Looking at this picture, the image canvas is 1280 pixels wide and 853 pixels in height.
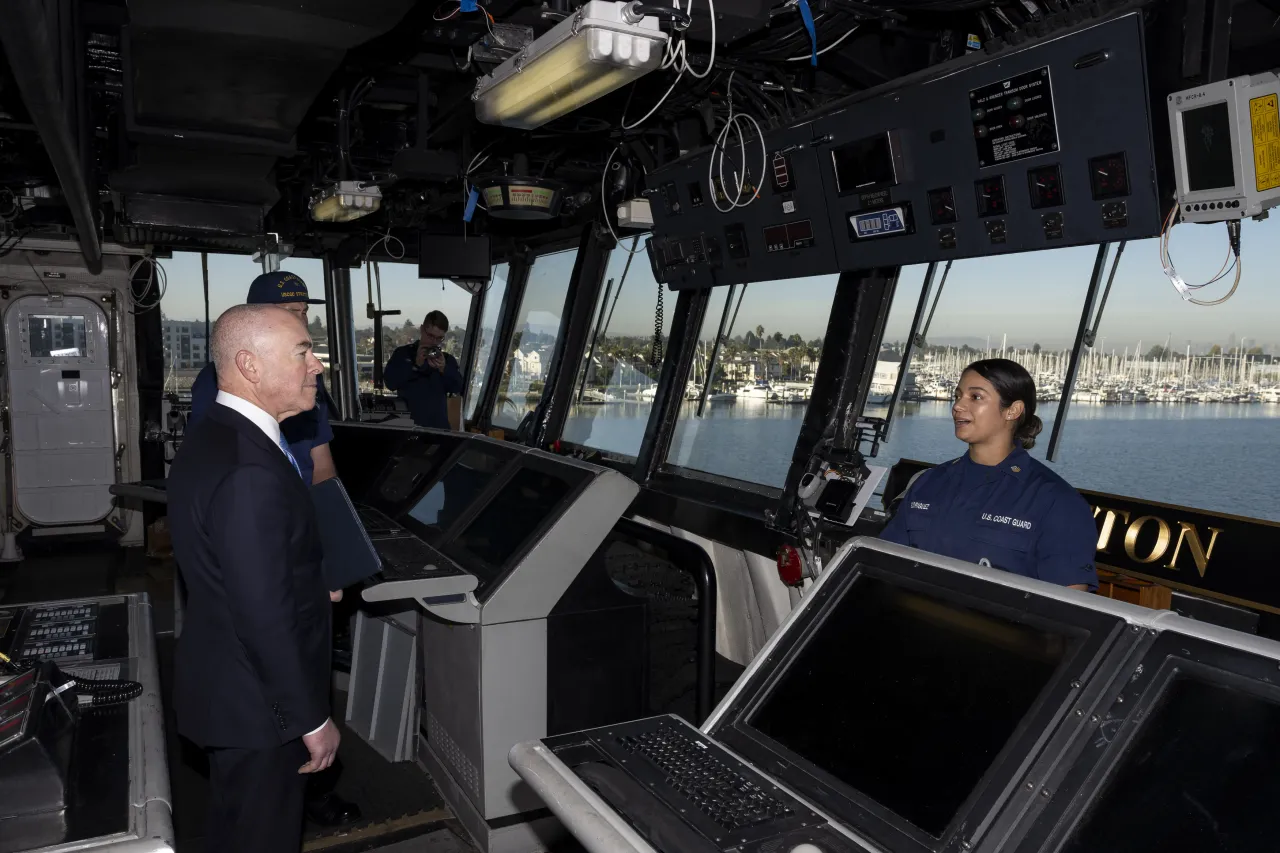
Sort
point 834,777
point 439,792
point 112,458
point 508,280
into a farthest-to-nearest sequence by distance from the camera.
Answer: point 508,280
point 112,458
point 439,792
point 834,777

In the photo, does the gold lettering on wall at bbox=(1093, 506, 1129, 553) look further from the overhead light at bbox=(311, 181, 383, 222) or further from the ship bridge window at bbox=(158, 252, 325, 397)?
the ship bridge window at bbox=(158, 252, 325, 397)

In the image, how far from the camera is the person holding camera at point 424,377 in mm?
6070

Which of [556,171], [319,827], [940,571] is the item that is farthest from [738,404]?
[940,571]

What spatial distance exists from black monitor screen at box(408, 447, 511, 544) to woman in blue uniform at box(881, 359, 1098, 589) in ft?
4.71

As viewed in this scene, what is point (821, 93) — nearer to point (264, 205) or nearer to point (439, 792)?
point (264, 205)

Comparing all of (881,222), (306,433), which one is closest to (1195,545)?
(881,222)

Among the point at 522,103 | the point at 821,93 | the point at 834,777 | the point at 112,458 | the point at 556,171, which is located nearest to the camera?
the point at 834,777

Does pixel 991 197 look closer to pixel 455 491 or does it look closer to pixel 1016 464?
pixel 1016 464

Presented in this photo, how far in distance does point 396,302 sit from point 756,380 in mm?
4113

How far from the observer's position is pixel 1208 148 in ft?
7.75

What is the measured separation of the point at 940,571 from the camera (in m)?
1.40

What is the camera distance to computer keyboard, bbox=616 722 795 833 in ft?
4.06

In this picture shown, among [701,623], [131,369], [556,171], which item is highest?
[556,171]

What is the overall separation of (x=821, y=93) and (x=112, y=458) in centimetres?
594
